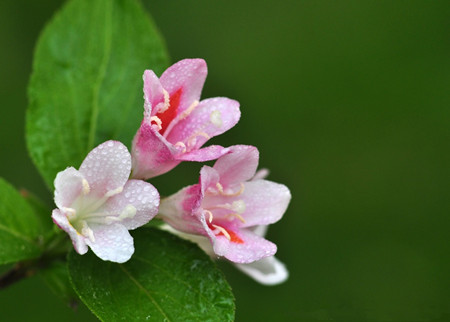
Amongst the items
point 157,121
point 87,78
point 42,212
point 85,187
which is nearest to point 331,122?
point 87,78

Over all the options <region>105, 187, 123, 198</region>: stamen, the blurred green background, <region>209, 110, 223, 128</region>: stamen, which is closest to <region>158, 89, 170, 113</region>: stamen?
<region>209, 110, 223, 128</region>: stamen

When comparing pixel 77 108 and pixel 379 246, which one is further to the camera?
pixel 379 246

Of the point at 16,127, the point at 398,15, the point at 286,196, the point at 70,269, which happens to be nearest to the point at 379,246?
the point at 398,15

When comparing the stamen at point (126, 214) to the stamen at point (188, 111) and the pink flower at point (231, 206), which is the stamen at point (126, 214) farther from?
the stamen at point (188, 111)

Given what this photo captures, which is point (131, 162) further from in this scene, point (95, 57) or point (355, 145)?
point (355, 145)

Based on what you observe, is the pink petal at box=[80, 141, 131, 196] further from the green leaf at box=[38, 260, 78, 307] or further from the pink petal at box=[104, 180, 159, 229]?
the green leaf at box=[38, 260, 78, 307]

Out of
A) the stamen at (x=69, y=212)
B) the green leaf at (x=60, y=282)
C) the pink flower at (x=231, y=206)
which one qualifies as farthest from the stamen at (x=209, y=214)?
the green leaf at (x=60, y=282)

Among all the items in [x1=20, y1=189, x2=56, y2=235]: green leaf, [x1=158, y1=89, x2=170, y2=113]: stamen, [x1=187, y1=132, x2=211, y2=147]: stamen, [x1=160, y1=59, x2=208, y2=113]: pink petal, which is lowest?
[x1=20, y1=189, x2=56, y2=235]: green leaf
